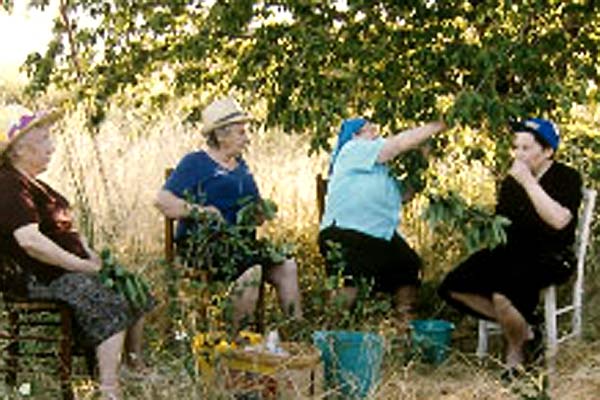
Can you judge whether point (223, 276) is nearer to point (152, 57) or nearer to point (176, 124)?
point (152, 57)

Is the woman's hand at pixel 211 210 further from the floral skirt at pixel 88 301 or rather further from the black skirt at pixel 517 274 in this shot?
the black skirt at pixel 517 274

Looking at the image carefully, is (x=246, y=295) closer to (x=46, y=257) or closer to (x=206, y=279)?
(x=206, y=279)

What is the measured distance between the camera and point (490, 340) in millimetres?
5945

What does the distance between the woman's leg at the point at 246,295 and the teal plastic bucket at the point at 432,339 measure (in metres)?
0.72

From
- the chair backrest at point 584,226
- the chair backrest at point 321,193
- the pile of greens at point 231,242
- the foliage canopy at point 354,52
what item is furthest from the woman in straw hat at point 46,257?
the chair backrest at point 584,226

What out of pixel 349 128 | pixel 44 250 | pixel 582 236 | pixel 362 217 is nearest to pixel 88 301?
pixel 44 250

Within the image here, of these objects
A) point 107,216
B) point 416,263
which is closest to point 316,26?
point 416,263

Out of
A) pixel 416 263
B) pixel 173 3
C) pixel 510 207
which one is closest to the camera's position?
pixel 510 207

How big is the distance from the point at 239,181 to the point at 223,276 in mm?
490

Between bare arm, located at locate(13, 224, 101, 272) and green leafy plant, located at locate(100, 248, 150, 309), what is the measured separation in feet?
0.31

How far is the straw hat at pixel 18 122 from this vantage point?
455 cm

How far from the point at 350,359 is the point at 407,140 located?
1.01 metres

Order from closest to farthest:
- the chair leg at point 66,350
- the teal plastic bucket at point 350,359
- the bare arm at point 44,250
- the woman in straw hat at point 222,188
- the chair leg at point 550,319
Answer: the bare arm at point 44,250, the chair leg at point 66,350, the teal plastic bucket at point 350,359, the chair leg at point 550,319, the woman in straw hat at point 222,188

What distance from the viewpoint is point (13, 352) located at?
4.77 meters
